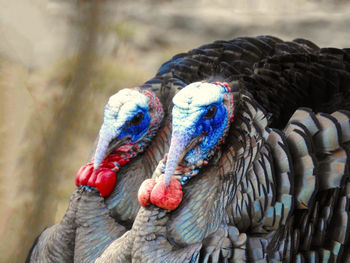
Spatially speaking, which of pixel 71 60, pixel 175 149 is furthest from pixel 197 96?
pixel 71 60

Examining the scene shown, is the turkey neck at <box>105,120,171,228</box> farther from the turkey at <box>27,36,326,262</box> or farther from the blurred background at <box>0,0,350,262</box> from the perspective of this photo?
the blurred background at <box>0,0,350,262</box>

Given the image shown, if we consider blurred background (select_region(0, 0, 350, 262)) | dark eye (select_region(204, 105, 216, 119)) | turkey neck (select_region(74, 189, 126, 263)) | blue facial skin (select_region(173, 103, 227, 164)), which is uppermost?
blurred background (select_region(0, 0, 350, 262))

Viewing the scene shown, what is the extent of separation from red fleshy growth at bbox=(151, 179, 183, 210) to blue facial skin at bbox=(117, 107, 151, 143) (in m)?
0.33

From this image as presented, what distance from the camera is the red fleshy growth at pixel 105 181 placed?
273 cm

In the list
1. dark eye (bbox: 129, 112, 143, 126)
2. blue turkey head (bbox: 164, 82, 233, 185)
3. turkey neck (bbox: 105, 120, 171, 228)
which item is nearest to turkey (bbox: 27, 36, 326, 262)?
turkey neck (bbox: 105, 120, 171, 228)

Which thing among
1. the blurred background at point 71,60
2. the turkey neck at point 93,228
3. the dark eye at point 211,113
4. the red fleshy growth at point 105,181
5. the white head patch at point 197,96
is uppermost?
the blurred background at point 71,60

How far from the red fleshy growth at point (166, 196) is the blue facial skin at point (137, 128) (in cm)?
33

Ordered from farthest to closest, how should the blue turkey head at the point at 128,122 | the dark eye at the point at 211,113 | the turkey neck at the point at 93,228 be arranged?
the turkey neck at the point at 93,228
the blue turkey head at the point at 128,122
the dark eye at the point at 211,113

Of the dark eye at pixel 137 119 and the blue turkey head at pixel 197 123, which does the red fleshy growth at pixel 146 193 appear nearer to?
the blue turkey head at pixel 197 123

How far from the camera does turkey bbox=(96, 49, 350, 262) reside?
89.9 inches

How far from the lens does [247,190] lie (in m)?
2.32

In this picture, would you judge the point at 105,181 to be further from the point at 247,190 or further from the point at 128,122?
the point at 247,190

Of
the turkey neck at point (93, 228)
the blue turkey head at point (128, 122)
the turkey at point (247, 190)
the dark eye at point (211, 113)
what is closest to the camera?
the turkey at point (247, 190)

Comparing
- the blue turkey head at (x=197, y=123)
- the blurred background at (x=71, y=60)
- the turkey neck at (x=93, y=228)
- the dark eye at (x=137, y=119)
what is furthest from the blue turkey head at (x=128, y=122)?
the blurred background at (x=71, y=60)
